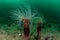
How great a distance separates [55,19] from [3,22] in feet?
3.13

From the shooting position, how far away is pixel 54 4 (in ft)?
11.6

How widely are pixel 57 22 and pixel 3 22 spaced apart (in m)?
0.99

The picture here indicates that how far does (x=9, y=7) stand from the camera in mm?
3506

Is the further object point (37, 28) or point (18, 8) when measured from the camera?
point (18, 8)

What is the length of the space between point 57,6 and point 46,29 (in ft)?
1.62

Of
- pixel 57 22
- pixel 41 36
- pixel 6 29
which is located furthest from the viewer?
pixel 57 22

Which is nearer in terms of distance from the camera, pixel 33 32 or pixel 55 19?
pixel 33 32

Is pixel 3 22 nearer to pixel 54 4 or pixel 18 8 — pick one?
pixel 18 8

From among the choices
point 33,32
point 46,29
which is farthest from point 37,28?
point 46,29

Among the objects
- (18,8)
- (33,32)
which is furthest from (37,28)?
(18,8)

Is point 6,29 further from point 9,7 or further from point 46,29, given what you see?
point 46,29

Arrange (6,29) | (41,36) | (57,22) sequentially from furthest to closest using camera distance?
(57,22) → (6,29) → (41,36)

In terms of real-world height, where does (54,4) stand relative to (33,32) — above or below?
above

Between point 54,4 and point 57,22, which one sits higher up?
point 54,4
